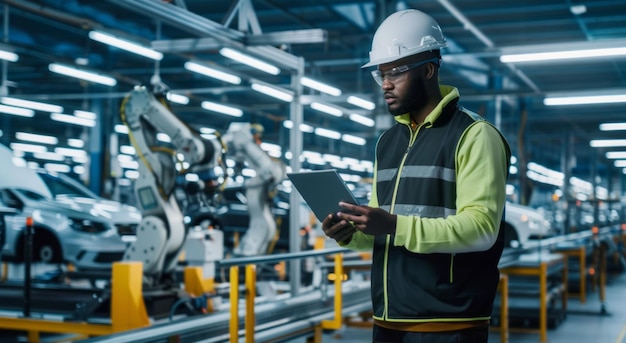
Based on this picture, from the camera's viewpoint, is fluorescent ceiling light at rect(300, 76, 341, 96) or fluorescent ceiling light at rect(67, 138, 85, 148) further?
fluorescent ceiling light at rect(67, 138, 85, 148)

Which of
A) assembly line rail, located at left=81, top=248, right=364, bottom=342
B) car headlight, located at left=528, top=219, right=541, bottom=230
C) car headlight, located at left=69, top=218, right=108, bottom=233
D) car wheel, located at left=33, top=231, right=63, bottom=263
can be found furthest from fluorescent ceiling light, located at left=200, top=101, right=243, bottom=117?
assembly line rail, located at left=81, top=248, right=364, bottom=342

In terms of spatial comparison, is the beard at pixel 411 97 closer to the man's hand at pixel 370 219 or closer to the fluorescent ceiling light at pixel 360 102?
the man's hand at pixel 370 219

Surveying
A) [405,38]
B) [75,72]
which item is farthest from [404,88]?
[75,72]

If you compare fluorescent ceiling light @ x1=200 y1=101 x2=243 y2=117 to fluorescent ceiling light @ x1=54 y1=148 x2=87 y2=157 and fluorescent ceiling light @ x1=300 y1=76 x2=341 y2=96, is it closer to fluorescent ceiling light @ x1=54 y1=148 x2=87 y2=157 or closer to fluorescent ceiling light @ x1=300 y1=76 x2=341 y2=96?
fluorescent ceiling light @ x1=300 y1=76 x2=341 y2=96

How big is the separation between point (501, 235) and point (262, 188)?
8.43 metres

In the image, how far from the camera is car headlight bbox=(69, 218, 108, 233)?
11352 millimetres

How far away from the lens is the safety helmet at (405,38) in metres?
2.16

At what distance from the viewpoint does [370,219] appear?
6.39 ft

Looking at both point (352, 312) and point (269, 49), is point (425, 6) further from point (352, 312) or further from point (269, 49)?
point (352, 312)

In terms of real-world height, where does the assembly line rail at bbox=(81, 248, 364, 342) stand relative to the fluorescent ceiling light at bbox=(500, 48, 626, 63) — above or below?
below

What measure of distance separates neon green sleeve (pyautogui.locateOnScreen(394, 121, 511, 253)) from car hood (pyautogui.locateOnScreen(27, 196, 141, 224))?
33.0 feet

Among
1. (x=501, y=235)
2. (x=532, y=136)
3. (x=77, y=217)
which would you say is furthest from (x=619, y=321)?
(x=532, y=136)

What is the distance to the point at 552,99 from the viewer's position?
13156 mm

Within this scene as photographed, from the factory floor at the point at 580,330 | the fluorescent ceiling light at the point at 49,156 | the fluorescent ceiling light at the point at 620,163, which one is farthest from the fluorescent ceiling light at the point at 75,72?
the fluorescent ceiling light at the point at 620,163
